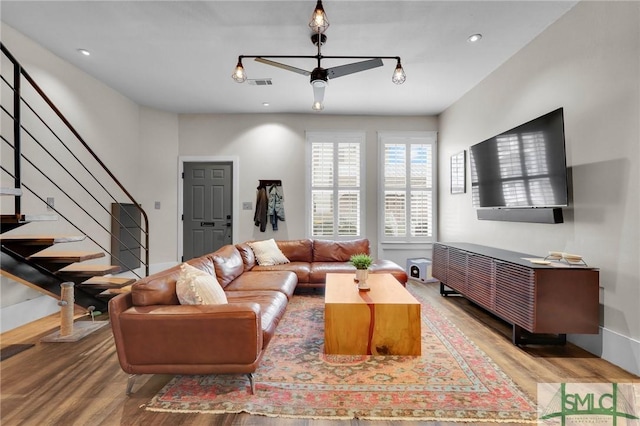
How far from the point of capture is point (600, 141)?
2420mm

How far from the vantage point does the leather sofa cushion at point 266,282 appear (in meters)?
3.01

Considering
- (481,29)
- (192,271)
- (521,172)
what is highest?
(481,29)

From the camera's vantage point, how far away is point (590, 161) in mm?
2508

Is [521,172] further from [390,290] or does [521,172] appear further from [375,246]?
[375,246]

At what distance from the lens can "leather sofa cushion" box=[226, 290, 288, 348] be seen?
2.08 m

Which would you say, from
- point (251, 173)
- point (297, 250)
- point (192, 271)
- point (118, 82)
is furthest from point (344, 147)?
point (192, 271)

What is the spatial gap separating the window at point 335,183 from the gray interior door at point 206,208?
Answer: 61.6 inches

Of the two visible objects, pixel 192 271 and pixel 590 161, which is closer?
pixel 192 271

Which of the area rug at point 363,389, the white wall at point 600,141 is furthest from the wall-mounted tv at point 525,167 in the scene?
the area rug at point 363,389

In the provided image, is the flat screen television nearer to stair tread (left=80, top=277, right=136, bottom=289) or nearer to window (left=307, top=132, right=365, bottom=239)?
window (left=307, top=132, right=365, bottom=239)

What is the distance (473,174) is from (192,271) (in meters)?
3.63

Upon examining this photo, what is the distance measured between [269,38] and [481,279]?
3367 mm

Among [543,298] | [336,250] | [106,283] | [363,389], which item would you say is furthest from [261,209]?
[543,298]

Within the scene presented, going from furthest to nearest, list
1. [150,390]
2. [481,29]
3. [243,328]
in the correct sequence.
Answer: [481,29], [150,390], [243,328]
